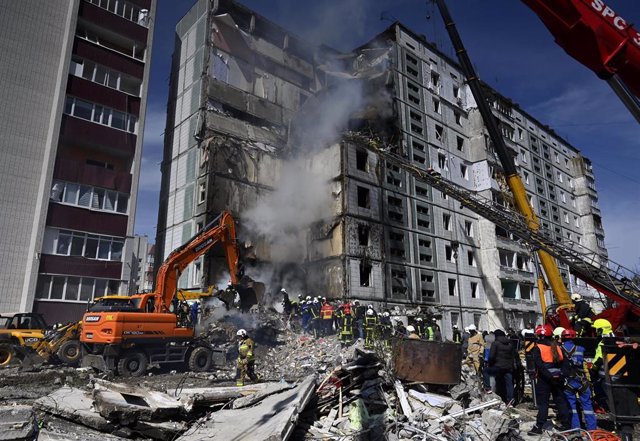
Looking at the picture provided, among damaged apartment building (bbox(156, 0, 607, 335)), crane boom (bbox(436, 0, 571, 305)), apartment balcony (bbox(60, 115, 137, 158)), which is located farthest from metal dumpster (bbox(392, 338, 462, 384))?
apartment balcony (bbox(60, 115, 137, 158))

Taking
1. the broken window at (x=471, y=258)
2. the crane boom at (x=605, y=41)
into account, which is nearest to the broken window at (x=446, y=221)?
the broken window at (x=471, y=258)

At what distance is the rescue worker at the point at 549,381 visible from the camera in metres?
7.05

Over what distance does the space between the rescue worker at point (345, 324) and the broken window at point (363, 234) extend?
9.90 meters

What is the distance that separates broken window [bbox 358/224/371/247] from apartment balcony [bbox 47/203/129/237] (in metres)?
14.2

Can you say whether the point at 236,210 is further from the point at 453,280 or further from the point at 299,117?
the point at 453,280

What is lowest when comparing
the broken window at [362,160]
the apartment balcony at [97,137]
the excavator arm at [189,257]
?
the excavator arm at [189,257]

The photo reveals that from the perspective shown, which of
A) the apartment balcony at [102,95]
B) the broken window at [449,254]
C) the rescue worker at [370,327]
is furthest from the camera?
the broken window at [449,254]

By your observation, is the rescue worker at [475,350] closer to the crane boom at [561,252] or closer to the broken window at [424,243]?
the crane boom at [561,252]

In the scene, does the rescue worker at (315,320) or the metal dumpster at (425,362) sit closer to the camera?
the metal dumpster at (425,362)

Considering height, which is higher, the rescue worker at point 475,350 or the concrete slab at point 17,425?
the rescue worker at point 475,350

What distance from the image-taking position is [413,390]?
26.0ft

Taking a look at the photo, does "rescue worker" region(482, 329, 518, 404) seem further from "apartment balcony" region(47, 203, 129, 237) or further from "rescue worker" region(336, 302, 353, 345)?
"apartment balcony" region(47, 203, 129, 237)

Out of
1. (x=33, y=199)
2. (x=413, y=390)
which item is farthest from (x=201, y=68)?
(x=413, y=390)

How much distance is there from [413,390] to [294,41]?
107ft
